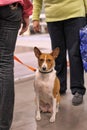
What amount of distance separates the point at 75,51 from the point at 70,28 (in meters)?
0.22

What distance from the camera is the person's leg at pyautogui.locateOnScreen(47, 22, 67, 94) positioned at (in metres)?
3.05

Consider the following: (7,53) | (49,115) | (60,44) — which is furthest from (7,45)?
(60,44)

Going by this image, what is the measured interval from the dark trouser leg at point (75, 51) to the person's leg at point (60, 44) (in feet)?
0.26

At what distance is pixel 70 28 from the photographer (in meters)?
2.95

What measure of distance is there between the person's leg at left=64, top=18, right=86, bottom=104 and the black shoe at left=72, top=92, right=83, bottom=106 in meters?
0.04

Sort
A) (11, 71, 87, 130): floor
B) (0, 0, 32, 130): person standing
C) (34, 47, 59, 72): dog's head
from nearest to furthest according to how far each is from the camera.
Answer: (0, 0, 32, 130): person standing, (11, 71, 87, 130): floor, (34, 47, 59, 72): dog's head

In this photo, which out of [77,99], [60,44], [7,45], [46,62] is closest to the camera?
[7,45]

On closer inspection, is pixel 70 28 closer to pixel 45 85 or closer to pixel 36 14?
pixel 36 14

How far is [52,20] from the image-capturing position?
Result: 9.86 ft

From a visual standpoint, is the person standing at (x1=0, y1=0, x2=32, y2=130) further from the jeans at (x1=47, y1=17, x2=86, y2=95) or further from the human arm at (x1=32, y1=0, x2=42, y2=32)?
the human arm at (x1=32, y1=0, x2=42, y2=32)

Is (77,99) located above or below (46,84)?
below

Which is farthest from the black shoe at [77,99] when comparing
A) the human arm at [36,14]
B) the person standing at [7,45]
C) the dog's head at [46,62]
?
the person standing at [7,45]

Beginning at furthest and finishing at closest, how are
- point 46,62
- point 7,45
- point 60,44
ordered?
point 60,44 < point 46,62 < point 7,45

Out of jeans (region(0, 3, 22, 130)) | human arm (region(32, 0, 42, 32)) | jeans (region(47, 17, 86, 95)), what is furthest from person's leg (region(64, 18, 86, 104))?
jeans (region(0, 3, 22, 130))
